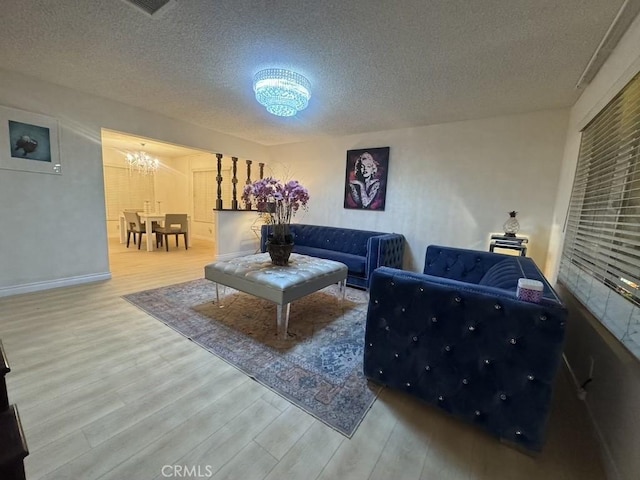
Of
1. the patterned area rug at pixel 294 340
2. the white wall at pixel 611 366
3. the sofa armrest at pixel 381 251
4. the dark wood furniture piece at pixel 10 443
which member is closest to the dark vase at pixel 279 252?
the patterned area rug at pixel 294 340

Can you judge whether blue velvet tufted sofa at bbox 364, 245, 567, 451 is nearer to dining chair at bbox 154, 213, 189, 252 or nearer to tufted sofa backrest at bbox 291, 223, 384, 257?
tufted sofa backrest at bbox 291, 223, 384, 257

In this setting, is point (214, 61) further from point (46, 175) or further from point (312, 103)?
point (46, 175)

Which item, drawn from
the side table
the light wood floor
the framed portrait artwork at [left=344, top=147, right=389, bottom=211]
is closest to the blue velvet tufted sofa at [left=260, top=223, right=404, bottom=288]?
the framed portrait artwork at [left=344, top=147, right=389, bottom=211]

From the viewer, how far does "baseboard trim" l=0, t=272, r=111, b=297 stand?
2.96 m

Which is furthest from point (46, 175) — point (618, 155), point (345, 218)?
point (618, 155)

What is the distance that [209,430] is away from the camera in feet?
4.44

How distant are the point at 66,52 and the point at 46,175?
1.56 metres

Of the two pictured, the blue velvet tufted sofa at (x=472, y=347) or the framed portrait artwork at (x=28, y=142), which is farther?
the framed portrait artwork at (x=28, y=142)

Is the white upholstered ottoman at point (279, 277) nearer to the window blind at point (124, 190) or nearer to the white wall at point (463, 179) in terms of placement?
the white wall at point (463, 179)

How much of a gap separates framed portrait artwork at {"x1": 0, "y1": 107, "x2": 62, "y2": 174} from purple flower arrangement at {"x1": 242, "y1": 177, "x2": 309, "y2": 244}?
251 centimetres

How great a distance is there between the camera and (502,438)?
1.33m

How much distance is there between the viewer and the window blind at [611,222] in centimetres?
135

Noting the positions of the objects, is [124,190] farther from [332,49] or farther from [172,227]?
[332,49]

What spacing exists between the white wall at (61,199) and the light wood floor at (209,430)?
5.04 feet
